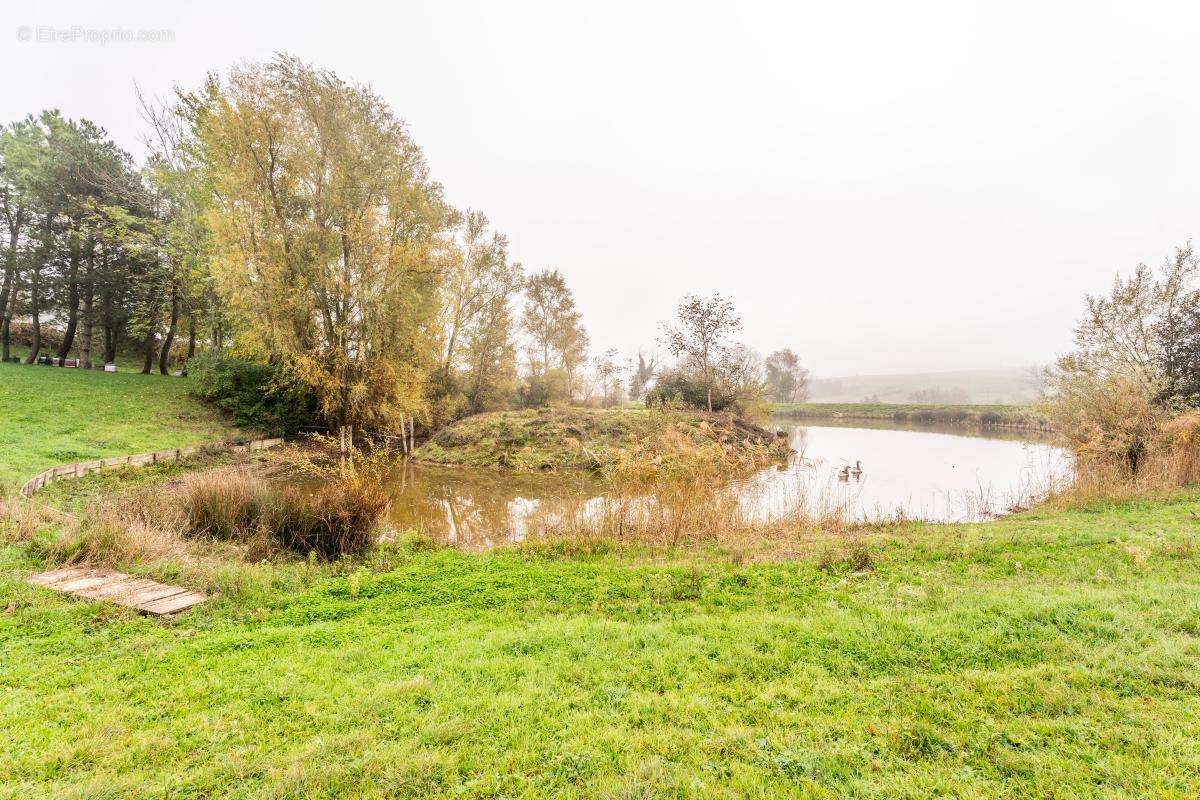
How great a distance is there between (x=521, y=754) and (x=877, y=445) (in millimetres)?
26116

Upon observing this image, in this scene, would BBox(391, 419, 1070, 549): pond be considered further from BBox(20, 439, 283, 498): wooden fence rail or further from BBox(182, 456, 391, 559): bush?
BBox(20, 439, 283, 498): wooden fence rail

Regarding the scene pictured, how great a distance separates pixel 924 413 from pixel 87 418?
55271 millimetres

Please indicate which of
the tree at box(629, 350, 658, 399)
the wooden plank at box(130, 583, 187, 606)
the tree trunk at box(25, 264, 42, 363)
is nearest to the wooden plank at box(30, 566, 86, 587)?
the wooden plank at box(130, 583, 187, 606)

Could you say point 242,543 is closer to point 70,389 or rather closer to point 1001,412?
point 70,389

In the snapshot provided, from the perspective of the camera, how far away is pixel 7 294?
24047 mm

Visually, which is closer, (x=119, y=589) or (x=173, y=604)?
(x=173, y=604)

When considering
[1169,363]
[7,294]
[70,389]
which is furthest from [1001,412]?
[7,294]

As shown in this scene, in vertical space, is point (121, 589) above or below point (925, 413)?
below

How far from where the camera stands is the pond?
903 cm

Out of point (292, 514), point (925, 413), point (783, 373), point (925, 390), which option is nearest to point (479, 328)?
point (292, 514)

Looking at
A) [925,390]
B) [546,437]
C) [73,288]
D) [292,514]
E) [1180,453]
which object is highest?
[73,288]

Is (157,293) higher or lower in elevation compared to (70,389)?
higher

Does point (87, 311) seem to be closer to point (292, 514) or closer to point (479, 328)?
point (479, 328)

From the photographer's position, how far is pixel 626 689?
340 cm
